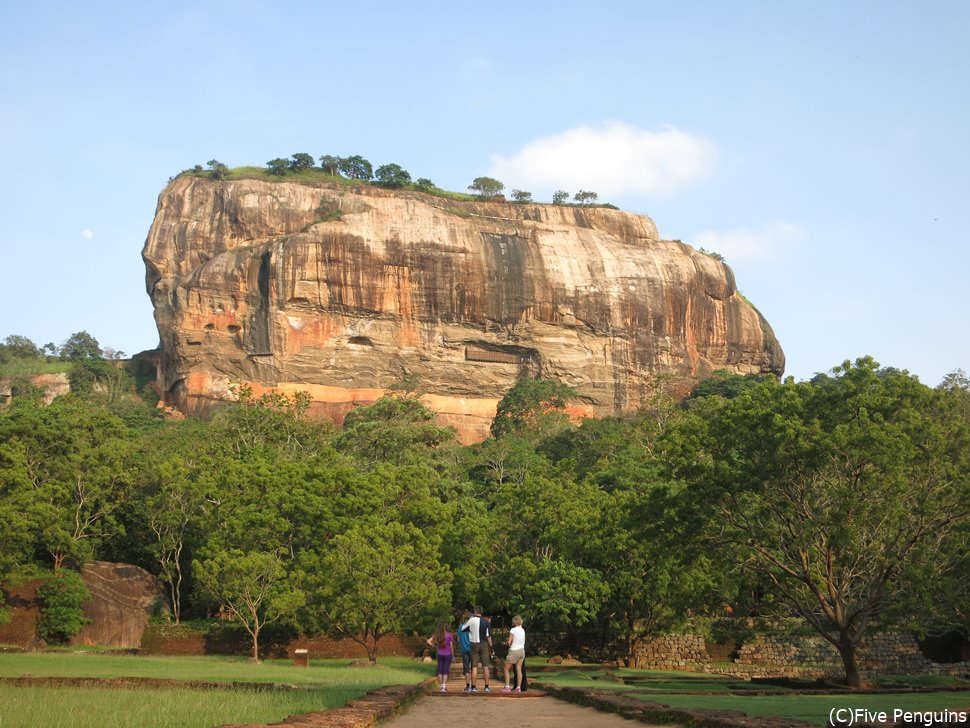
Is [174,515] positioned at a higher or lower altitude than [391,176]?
lower

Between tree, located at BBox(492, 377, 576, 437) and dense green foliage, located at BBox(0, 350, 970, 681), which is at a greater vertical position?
tree, located at BBox(492, 377, 576, 437)

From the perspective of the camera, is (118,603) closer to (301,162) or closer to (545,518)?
(545,518)

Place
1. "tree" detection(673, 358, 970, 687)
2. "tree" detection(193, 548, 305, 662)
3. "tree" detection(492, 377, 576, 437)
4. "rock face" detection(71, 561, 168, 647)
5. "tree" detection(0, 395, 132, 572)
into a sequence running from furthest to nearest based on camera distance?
"tree" detection(492, 377, 576, 437), "tree" detection(0, 395, 132, 572), "rock face" detection(71, 561, 168, 647), "tree" detection(193, 548, 305, 662), "tree" detection(673, 358, 970, 687)

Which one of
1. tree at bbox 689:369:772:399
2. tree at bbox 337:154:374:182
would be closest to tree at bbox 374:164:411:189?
tree at bbox 337:154:374:182

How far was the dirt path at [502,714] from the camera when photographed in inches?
399

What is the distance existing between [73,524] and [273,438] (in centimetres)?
1196

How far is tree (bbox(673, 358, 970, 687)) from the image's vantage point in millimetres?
18766

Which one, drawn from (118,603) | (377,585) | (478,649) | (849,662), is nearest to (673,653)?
(377,585)

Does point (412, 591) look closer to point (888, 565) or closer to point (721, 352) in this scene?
point (888, 565)

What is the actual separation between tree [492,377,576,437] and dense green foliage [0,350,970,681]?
1012 cm

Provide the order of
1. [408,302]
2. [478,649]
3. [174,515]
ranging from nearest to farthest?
1. [478,649]
2. [174,515]
3. [408,302]

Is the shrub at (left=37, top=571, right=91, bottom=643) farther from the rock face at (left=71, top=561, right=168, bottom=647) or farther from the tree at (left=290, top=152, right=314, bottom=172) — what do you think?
the tree at (left=290, top=152, right=314, bottom=172)

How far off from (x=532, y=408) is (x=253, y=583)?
117ft

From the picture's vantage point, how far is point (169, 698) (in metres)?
12.3
